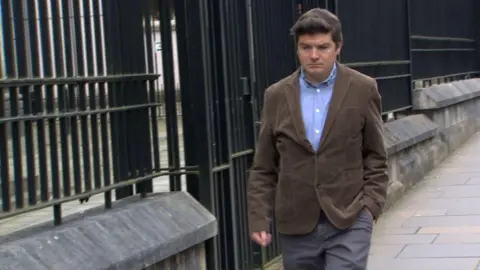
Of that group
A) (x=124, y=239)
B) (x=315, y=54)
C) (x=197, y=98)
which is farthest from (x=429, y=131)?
(x=315, y=54)

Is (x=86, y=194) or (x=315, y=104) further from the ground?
(x=315, y=104)

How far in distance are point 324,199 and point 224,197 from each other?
2155 mm

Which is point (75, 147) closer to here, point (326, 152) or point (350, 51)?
point (326, 152)

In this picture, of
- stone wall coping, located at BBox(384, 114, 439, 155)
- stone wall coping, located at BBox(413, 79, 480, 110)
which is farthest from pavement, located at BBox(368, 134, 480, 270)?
stone wall coping, located at BBox(413, 79, 480, 110)

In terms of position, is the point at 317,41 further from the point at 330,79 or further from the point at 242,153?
the point at 242,153

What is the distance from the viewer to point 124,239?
15.7 ft

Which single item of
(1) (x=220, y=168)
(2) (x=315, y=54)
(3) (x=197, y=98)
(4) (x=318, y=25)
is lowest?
(1) (x=220, y=168)

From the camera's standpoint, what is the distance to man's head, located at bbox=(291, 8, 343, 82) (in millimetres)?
4074

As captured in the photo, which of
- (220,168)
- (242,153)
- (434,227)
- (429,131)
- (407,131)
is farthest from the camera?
(429,131)

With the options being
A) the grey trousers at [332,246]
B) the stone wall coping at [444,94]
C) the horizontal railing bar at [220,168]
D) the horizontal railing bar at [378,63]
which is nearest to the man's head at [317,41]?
the grey trousers at [332,246]

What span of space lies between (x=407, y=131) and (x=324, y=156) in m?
6.96

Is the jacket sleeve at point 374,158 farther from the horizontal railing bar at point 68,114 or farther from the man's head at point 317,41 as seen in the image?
the horizontal railing bar at point 68,114

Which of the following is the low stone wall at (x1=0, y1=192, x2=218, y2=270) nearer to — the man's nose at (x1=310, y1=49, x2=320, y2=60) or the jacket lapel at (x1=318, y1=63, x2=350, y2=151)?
the jacket lapel at (x1=318, y1=63, x2=350, y2=151)

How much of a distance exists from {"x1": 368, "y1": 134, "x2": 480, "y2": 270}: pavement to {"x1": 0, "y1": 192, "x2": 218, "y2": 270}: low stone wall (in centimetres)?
210
